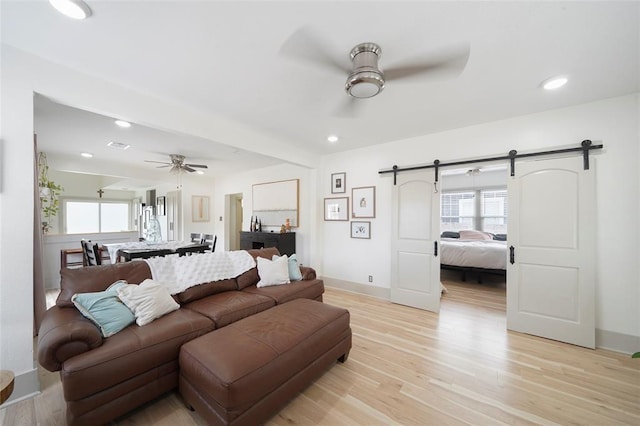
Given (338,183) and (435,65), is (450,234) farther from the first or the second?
(435,65)

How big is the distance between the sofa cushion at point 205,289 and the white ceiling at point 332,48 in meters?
2.03

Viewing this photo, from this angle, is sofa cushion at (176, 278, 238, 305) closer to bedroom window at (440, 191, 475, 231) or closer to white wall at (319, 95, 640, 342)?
white wall at (319, 95, 640, 342)

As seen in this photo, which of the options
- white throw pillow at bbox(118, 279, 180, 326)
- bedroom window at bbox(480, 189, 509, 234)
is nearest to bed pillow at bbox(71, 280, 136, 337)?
white throw pillow at bbox(118, 279, 180, 326)

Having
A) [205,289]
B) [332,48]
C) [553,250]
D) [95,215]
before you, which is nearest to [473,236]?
[553,250]

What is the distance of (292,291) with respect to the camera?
2.91 m

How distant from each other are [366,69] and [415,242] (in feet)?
8.93

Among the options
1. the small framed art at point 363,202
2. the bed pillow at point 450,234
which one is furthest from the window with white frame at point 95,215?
the bed pillow at point 450,234

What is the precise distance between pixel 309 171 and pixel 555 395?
4.39 meters

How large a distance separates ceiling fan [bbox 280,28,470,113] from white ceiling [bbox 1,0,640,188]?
0.16ft

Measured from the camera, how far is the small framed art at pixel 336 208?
4.52 metres

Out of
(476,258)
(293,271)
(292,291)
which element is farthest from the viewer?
(476,258)

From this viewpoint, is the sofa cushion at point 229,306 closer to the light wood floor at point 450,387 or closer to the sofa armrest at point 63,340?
the light wood floor at point 450,387

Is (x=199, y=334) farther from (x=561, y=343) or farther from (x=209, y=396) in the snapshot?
(x=561, y=343)

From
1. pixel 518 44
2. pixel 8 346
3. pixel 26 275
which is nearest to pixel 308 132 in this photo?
pixel 518 44
